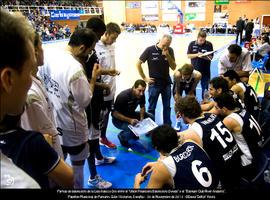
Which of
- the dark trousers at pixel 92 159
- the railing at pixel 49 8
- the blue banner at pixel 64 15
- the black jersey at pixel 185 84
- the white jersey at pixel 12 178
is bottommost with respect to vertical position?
the dark trousers at pixel 92 159

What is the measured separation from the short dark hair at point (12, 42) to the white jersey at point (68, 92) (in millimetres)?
1492

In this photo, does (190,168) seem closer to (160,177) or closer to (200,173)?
(200,173)

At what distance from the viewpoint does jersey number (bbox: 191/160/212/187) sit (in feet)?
6.22

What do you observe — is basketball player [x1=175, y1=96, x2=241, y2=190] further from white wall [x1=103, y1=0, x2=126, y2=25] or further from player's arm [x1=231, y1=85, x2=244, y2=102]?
white wall [x1=103, y1=0, x2=126, y2=25]

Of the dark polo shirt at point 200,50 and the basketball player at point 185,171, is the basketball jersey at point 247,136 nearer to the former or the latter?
the basketball player at point 185,171

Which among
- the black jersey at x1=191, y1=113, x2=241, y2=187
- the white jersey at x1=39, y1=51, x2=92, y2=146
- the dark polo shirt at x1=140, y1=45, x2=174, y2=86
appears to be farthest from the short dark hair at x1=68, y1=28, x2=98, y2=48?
the dark polo shirt at x1=140, y1=45, x2=174, y2=86

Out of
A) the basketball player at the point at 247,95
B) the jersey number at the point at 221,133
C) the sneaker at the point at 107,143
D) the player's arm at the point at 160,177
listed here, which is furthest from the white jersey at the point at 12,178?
the sneaker at the point at 107,143

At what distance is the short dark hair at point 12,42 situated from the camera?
24.6 inches

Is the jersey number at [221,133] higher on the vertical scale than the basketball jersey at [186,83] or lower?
higher

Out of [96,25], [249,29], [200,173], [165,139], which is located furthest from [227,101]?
[249,29]

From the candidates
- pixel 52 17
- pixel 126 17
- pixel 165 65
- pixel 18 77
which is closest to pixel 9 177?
pixel 18 77

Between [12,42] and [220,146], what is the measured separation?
212cm

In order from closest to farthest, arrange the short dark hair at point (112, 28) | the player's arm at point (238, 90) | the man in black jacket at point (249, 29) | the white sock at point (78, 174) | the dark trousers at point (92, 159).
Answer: the white sock at point (78, 174) → the dark trousers at point (92, 159) → the short dark hair at point (112, 28) → the player's arm at point (238, 90) → the man in black jacket at point (249, 29)

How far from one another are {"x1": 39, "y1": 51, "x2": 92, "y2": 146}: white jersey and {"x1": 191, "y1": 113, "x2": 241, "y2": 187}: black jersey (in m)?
1.04
